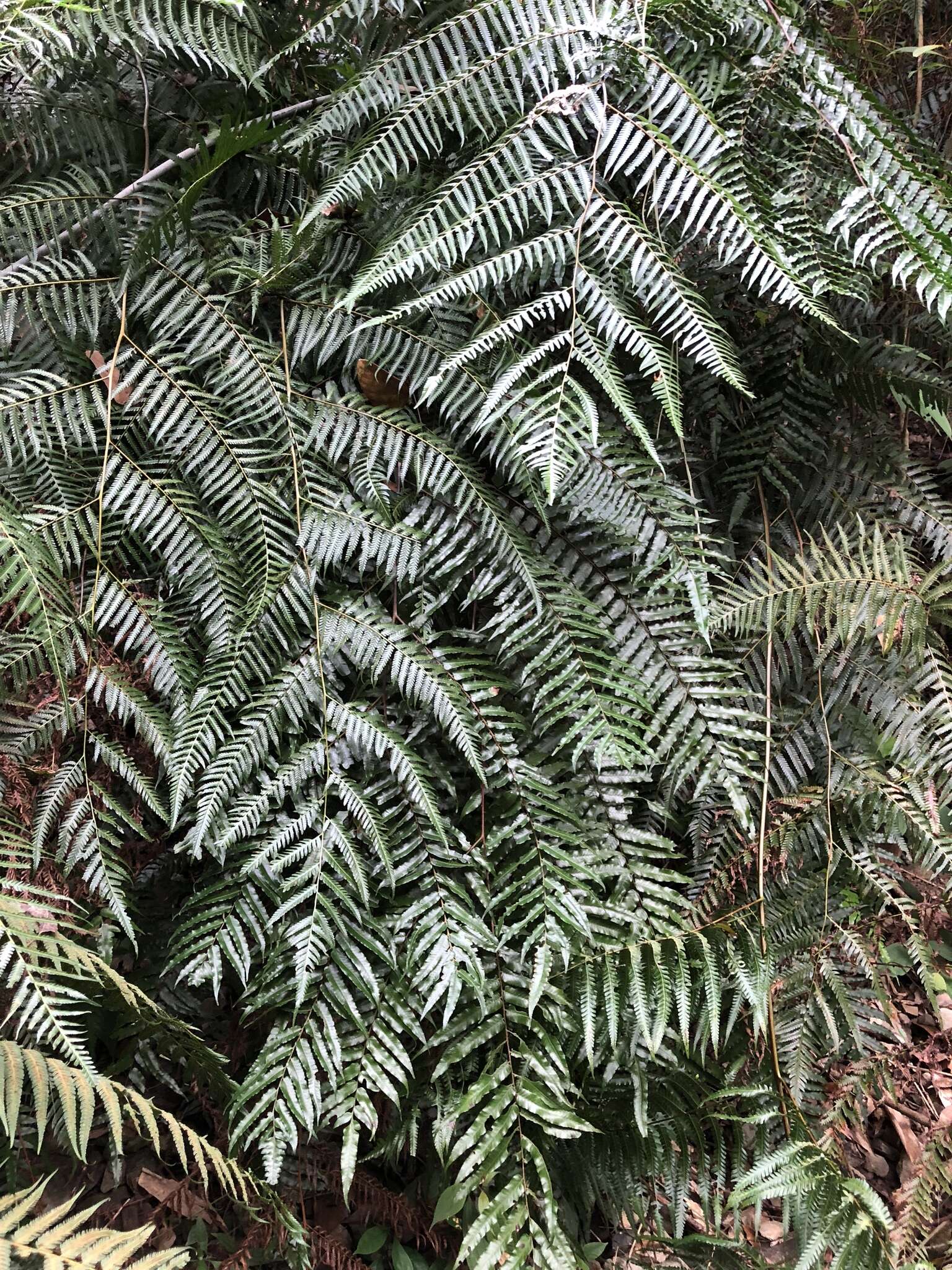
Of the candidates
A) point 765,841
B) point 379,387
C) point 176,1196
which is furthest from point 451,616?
point 176,1196

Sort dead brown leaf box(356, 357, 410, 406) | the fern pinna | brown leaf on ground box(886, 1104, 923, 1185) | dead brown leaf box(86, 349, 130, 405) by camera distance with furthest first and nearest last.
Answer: brown leaf on ground box(886, 1104, 923, 1185) < dead brown leaf box(356, 357, 410, 406) < dead brown leaf box(86, 349, 130, 405) < the fern pinna

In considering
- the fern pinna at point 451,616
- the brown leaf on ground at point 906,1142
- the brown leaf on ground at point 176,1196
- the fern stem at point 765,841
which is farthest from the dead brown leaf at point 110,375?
the brown leaf on ground at point 906,1142

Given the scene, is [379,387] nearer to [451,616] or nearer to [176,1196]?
[451,616]

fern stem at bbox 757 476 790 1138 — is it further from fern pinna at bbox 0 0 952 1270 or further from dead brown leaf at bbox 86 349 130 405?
dead brown leaf at bbox 86 349 130 405

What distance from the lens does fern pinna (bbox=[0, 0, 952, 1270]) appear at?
1.48 meters

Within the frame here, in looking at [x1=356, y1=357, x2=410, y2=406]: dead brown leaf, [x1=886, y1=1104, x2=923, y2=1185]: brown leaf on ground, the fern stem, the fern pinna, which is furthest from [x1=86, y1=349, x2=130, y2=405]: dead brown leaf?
[x1=886, y1=1104, x2=923, y2=1185]: brown leaf on ground

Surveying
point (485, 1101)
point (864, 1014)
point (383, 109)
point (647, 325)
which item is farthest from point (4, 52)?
point (864, 1014)

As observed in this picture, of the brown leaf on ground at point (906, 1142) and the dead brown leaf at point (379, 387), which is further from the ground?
the dead brown leaf at point (379, 387)

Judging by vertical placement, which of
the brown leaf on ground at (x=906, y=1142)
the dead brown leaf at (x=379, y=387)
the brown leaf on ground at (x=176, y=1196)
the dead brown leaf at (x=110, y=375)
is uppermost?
the dead brown leaf at (x=379, y=387)

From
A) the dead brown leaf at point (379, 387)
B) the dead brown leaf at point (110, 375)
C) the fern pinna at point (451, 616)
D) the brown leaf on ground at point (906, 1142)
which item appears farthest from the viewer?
the brown leaf on ground at point (906, 1142)

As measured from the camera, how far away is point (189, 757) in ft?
4.79

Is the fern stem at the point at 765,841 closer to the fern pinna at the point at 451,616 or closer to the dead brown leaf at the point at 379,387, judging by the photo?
the fern pinna at the point at 451,616

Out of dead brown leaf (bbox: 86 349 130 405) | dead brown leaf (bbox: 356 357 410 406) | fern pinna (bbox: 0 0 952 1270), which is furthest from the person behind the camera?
dead brown leaf (bbox: 356 357 410 406)

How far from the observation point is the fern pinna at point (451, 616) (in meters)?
1.48
